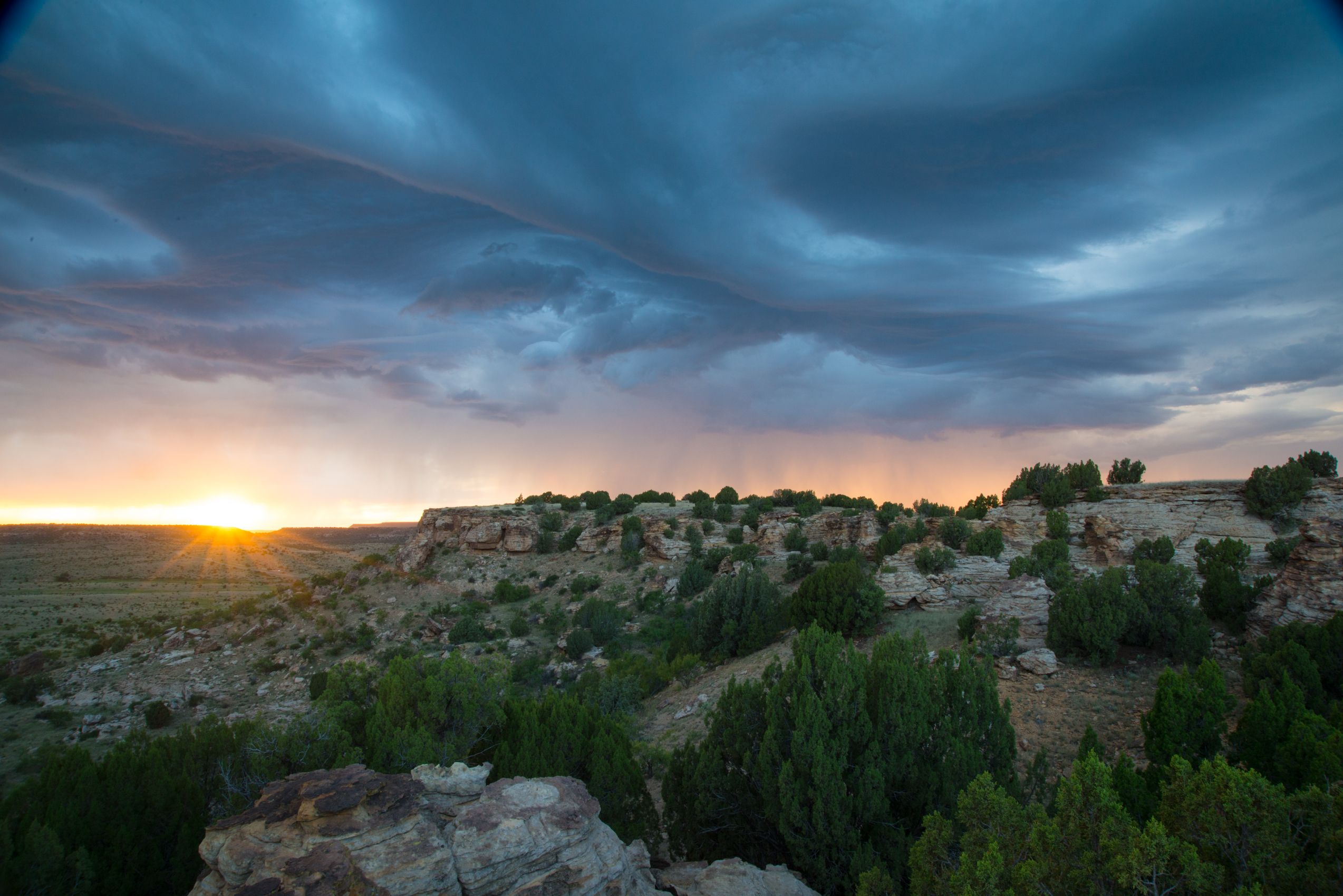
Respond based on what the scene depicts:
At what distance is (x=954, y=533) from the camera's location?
26.6m

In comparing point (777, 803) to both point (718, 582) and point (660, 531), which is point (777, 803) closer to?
point (718, 582)

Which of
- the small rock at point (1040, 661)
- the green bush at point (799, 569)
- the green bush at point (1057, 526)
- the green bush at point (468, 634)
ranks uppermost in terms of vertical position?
the green bush at point (1057, 526)

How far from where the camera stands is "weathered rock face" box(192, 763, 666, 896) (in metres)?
5.30

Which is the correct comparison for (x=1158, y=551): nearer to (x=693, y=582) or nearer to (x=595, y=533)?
(x=693, y=582)

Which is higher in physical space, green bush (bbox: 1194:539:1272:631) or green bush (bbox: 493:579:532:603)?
green bush (bbox: 1194:539:1272:631)

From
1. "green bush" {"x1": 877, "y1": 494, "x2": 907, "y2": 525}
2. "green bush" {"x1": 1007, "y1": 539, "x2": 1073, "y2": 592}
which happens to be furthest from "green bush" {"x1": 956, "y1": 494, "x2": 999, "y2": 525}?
"green bush" {"x1": 1007, "y1": 539, "x2": 1073, "y2": 592}

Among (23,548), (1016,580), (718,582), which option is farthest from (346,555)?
(1016,580)

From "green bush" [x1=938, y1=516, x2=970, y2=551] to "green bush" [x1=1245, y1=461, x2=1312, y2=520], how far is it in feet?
37.6

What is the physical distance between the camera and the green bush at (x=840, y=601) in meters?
19.5

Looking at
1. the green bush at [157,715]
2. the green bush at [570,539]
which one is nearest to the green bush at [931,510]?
the green bush at [570,539]

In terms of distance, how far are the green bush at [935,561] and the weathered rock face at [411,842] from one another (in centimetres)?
1949

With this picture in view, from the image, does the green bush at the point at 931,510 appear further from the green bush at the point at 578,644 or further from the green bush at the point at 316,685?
the green bush at the point at 316,685

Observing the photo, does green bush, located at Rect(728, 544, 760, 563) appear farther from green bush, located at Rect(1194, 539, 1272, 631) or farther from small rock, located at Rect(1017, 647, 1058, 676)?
green bush, located at Rect(1194, 539, 1272, 631)

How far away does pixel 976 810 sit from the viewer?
5711 millimetres
